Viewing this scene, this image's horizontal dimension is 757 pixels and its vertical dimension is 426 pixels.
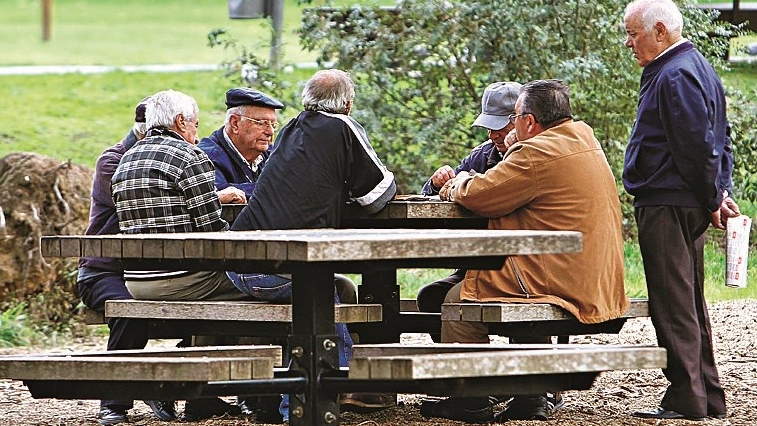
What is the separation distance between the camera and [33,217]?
27.6ft

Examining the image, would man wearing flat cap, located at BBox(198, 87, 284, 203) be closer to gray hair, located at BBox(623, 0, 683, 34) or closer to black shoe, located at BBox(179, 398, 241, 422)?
black shoe, located at BBox(179, 398, 241, 422)

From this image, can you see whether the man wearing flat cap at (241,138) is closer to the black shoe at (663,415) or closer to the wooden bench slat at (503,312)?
the wooden bench slat at (503,312)

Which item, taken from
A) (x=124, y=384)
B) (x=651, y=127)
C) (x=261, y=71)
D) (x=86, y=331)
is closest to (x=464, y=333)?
(x=651, y=127)

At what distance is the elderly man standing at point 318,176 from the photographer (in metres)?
5.34

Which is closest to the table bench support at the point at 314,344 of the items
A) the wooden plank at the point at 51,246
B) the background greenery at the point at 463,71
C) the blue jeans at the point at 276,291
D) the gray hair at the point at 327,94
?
the blue jeans at the point at 276,291

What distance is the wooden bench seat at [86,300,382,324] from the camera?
507 centimetres

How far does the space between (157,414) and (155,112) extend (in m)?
1.32

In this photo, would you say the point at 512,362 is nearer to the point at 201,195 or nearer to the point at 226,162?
the point at 201,195

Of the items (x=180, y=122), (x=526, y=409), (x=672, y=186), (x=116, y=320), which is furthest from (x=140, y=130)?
(x=672, y=186)

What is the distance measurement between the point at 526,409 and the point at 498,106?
1483mm

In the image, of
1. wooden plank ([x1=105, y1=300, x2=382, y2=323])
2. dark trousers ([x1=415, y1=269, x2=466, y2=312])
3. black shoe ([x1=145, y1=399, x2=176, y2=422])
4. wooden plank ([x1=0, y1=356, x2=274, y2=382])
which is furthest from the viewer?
dark trousers ([x1=415, y1=269, x2=466, y2=312])

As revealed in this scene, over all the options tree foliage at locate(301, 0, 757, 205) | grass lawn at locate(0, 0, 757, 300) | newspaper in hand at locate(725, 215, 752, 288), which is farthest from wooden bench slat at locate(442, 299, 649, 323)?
tree foliage at locate(301, 0, 757, 205)

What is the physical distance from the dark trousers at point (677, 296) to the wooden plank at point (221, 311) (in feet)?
3.82

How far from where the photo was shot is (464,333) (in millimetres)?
5348
